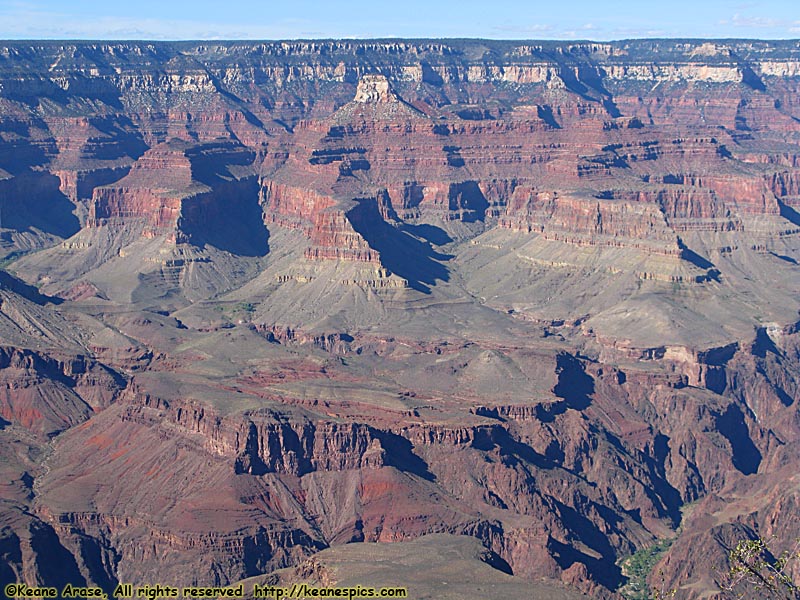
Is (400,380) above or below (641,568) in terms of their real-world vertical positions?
above

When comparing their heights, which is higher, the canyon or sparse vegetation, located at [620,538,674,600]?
the canyon

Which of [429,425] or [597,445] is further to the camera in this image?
[597,445]

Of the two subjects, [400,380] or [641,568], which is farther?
[400,380]

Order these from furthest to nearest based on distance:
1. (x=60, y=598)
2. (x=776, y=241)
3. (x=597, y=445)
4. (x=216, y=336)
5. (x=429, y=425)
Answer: (x=776, y=241)
(x=216, y=336)
(x=597, y=445)
(x=429, y=425)
(x=60, y=598)

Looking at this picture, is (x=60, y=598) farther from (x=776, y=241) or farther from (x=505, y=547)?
(x=776, y=241)

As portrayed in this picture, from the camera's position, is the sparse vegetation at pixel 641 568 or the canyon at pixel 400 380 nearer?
the canyon at pixel 400 380

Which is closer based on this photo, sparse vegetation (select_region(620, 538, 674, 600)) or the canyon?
the canyon

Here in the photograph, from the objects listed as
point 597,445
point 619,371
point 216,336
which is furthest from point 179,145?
point 597,445

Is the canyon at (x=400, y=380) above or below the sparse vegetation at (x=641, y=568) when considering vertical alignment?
above
